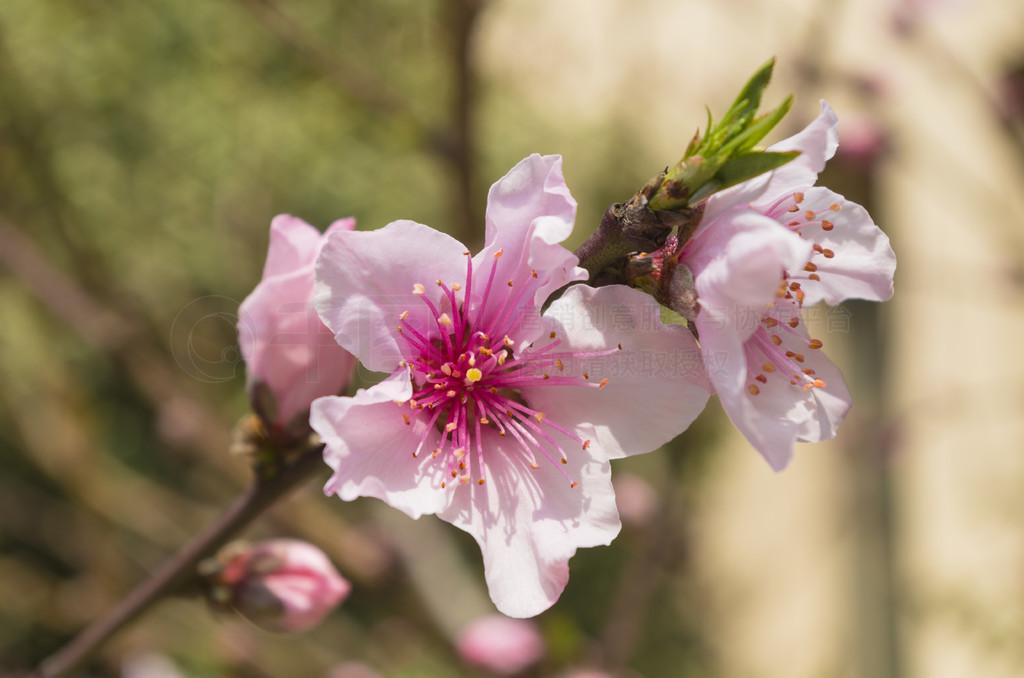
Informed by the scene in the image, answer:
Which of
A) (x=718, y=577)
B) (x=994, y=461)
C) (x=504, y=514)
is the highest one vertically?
(x=504, y=514)

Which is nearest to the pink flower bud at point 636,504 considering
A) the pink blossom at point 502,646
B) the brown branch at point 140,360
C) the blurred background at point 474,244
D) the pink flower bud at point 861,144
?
the blurred background at point 474,244

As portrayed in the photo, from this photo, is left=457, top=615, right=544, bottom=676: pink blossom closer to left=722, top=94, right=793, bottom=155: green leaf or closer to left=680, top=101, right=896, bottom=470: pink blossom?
left=680, top=101, right=896, bottom=470: pink blossom

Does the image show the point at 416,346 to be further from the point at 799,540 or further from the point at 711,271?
the point at 799,540

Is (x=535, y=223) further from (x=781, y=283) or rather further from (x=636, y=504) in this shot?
(x=636, y=504)

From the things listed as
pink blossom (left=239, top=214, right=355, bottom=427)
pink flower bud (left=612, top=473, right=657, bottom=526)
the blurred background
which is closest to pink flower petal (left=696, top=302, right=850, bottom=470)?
pink blossom (left=239, top=214, right=355, bottom=427)

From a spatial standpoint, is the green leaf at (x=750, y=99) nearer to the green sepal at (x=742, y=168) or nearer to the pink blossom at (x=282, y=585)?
the green sepal at (x=742, y=168)

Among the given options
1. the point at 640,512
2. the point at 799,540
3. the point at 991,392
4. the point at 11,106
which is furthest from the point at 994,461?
the point at 11,106
